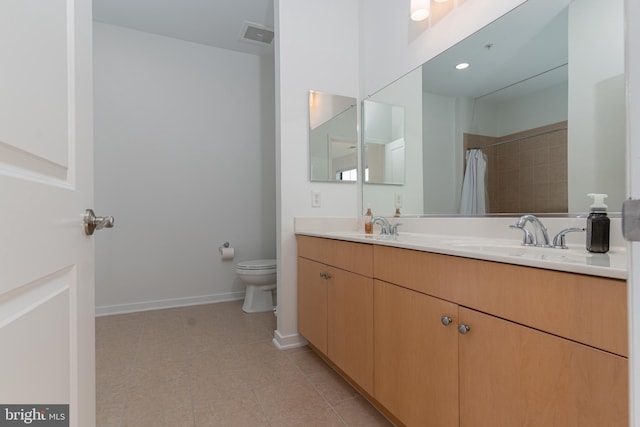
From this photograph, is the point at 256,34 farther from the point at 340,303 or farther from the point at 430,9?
the point at 340,303

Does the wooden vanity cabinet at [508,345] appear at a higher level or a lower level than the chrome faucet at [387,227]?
lower

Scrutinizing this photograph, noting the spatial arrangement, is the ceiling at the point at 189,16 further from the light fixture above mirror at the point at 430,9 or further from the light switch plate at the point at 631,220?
the light switch plate at the point at 631,220

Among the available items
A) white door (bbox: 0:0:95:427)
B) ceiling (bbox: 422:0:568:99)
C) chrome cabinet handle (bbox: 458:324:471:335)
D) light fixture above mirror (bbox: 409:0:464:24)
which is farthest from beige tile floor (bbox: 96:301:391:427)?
light fixture above mirror (bbox: 409:0:464:24)

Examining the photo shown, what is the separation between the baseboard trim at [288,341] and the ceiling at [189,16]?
266 centimetres

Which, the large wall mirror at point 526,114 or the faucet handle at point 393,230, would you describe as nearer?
the large wall mirror at point 526,114

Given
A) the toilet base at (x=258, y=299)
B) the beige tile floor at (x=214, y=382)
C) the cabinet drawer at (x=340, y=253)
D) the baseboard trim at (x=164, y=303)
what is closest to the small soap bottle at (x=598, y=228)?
the cabinet drawer at (x=340, y=253)

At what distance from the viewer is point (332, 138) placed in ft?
7.43

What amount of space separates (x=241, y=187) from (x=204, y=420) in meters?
2.32

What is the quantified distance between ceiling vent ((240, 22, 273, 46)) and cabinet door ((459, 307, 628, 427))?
2.96 metres

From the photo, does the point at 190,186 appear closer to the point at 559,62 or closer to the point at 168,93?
the point at 168,93

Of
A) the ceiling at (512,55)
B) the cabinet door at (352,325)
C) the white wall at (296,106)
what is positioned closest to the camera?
the ceiling at (512,55)

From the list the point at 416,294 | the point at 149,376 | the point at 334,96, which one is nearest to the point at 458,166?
the point at 416,294

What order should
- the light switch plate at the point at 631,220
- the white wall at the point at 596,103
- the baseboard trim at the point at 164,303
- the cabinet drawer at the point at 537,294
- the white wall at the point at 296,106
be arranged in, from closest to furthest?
the light switch plate at the point at 631,220, the cabinet drawer at the point at 537,294, the white wall at the point at 596,103, the white wall at the point at 296,106, the baseboard trim at the point at 164,303

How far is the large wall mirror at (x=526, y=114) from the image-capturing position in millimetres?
1056
